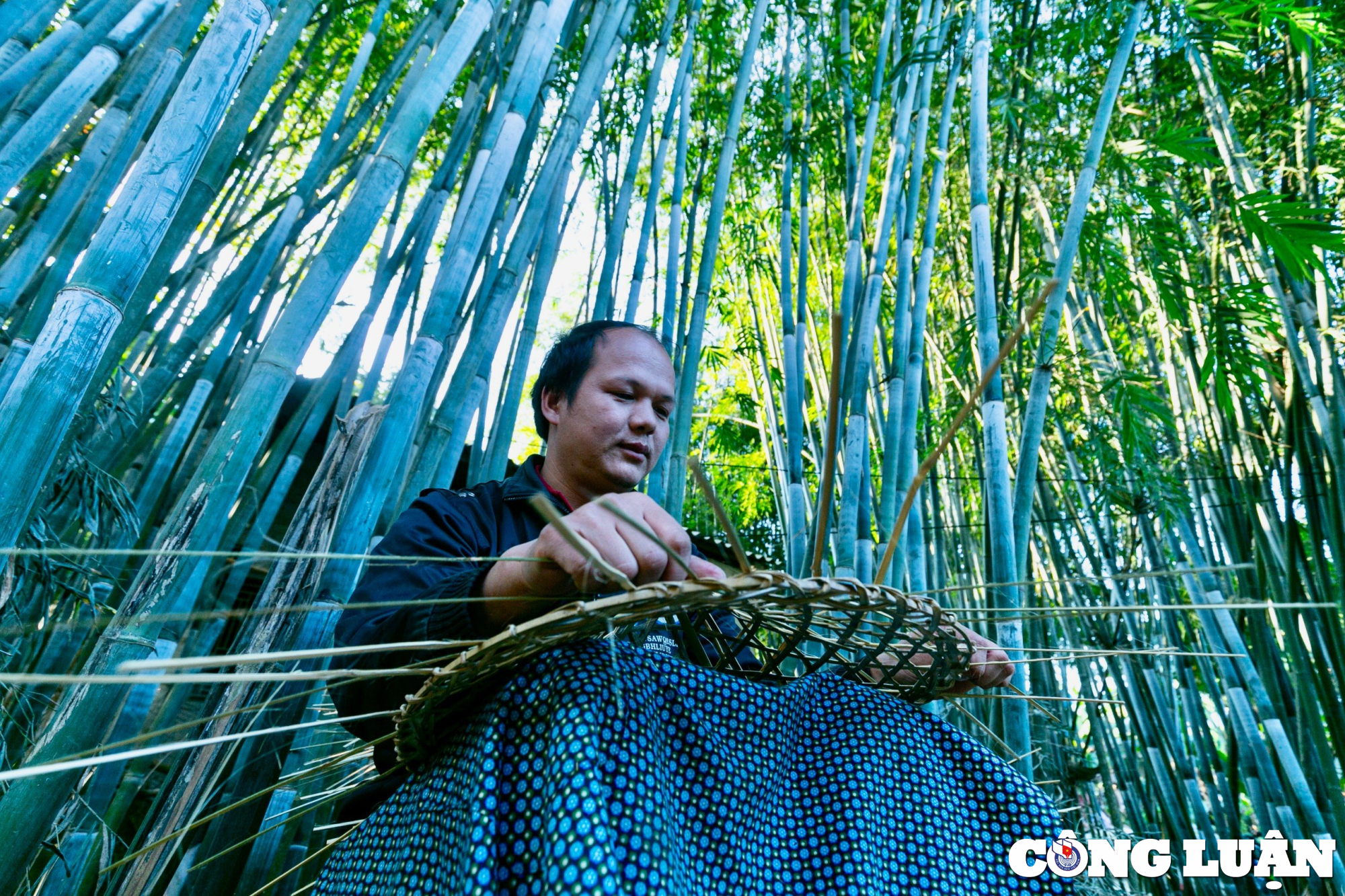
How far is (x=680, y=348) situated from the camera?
221cm

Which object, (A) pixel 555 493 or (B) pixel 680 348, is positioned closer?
(A) pixel 555 493

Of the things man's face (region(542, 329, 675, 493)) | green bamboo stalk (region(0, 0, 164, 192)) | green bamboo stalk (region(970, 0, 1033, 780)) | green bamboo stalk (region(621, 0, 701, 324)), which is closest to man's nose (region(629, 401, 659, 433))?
man's face (region(542, 329, 675, 493))

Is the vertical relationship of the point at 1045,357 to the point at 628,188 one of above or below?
below

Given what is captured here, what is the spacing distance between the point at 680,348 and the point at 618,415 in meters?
1.17

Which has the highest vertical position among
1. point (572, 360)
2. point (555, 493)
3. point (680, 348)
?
point (680, 348)

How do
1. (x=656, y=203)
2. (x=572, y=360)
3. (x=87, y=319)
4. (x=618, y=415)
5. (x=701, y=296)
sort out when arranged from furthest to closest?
(x=656, y=203), (x=701, y=296), (x=572, y=360), (x=618, y=415), (x=87, y=319)

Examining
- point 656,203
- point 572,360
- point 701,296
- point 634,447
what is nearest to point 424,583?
point 634,447

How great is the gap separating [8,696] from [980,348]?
2057mm

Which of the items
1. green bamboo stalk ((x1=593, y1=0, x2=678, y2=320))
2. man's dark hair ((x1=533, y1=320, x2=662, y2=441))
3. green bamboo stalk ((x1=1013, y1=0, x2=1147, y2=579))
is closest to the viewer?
man's dark hair ((x1=533, y1=320, x2=662, y2=441))

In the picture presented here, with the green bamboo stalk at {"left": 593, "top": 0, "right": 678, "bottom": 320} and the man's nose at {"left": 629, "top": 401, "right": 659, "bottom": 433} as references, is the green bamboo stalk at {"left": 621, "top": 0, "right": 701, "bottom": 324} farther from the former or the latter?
the man's nose at {"left": 629, "top": 401, "right": 659, "bottom": 433}

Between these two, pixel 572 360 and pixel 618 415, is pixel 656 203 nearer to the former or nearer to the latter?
pixel 572 360

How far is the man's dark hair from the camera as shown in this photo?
3.78ft

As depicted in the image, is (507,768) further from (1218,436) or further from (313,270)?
(1218,436)

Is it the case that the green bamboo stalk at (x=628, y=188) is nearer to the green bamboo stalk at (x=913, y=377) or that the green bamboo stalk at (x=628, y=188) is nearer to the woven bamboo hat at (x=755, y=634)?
the green bamboo stalk at (x=913, y=377)
